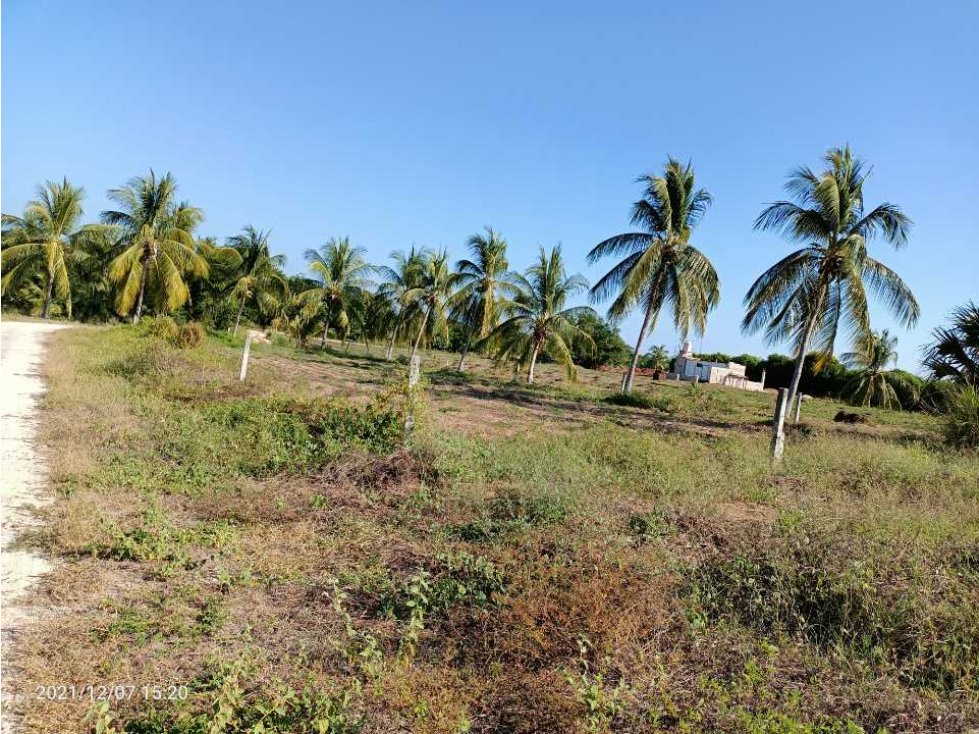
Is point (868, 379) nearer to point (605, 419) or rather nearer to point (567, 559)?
point (605, 419)

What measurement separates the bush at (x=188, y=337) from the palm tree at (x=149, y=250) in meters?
6.34

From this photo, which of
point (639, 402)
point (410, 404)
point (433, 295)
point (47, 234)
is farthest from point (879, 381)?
point (47, 234)

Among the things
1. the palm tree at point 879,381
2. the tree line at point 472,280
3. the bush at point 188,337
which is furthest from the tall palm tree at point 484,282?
the palm tree at point 879,381

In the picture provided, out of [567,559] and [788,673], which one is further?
[567,559]

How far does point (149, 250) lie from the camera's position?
23.3 m

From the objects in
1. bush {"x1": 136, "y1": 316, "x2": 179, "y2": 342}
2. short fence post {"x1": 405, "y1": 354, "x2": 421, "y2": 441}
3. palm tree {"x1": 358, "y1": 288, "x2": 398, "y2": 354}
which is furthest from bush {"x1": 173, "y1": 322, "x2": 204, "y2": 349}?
short fence post {"x1": 405, "y1": 354, "x2": 421, "y2": 441}

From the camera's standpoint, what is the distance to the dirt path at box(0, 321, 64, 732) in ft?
11.5

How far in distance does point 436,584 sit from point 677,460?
5137 millimetres

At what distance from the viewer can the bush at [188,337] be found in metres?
17.1

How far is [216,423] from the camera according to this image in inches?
325

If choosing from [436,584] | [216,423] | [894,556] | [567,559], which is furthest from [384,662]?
[216,423]

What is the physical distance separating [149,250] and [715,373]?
32.9 m

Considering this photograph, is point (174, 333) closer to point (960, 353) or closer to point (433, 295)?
point (433, 295)

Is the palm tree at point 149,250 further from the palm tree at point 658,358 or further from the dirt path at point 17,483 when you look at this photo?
the palm tree at point 658,358
